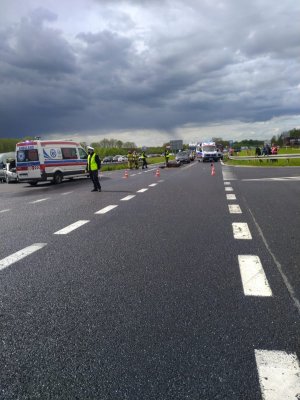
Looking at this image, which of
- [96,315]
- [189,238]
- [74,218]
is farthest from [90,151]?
[96,315]

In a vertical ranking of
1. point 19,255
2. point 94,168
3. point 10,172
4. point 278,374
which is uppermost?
point 94,168

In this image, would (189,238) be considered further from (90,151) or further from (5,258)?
(90,151)

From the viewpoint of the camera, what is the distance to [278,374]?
2568 mm

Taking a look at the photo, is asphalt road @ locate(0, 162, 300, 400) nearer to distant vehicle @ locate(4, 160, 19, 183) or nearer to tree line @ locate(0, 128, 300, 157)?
distant vehicle @ locate(4, 160, 19, 183)

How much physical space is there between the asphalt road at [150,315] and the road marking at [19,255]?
0.03m

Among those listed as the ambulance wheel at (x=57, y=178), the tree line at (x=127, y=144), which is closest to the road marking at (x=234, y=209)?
the ambulance wheel at (x=57, y=178)

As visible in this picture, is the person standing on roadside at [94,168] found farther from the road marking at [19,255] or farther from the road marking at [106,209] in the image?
the road marking at [19,255]

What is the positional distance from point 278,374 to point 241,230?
4.73 m

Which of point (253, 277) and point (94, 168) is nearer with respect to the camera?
point (253, 277)

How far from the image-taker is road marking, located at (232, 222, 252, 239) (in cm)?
669

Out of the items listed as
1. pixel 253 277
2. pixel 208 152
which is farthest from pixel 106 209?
pixel 208 152

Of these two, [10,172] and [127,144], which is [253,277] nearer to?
[10,172]

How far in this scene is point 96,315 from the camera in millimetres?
3570

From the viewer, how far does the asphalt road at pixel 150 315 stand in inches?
99.8
